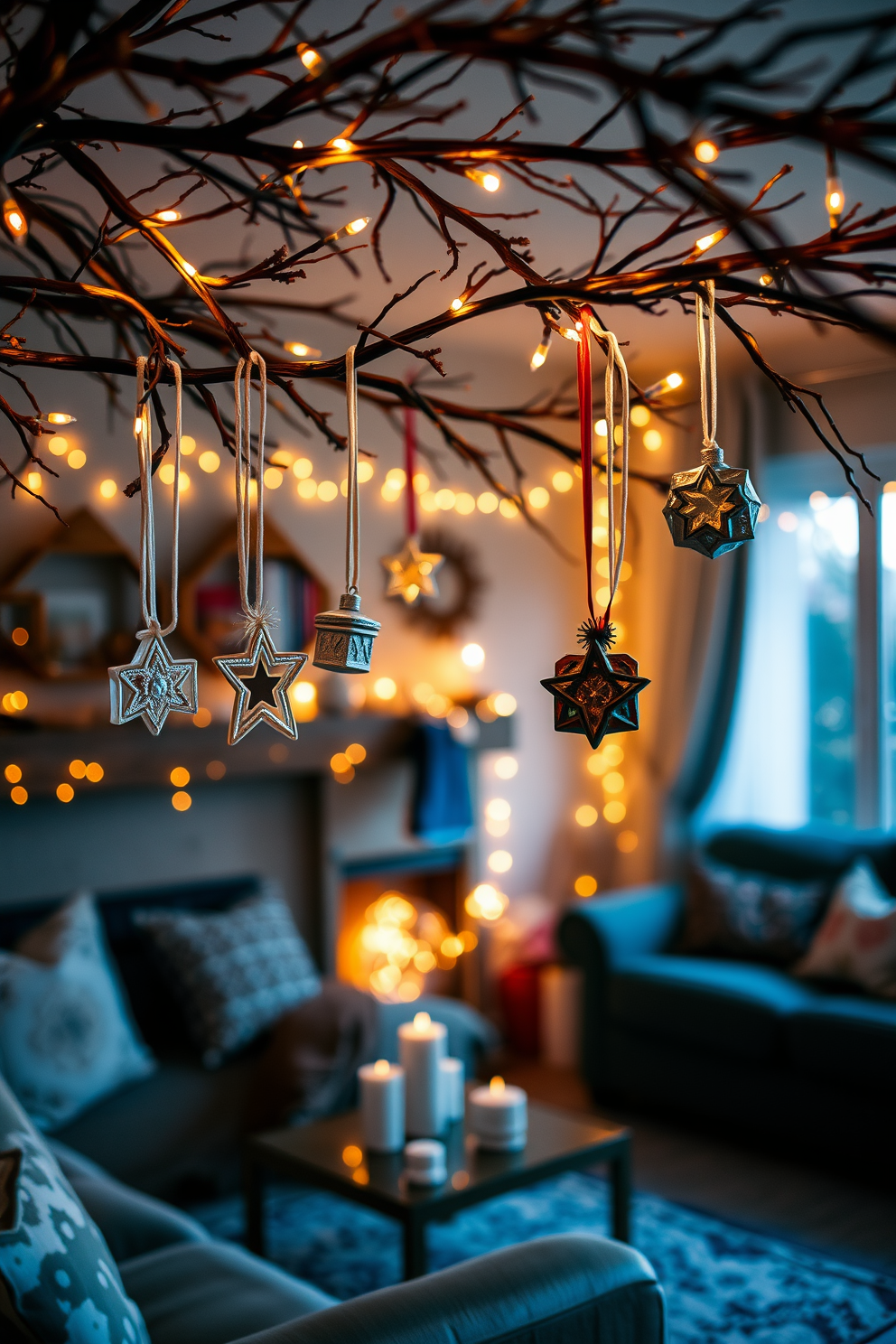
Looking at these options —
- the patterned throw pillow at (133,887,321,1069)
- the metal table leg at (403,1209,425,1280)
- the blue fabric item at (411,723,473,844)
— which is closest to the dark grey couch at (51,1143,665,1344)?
the metal table leg at (403,1209,425,1280)

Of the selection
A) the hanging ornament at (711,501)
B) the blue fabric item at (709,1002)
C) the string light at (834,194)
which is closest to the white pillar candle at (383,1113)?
the blue fabric item at (709,1002)

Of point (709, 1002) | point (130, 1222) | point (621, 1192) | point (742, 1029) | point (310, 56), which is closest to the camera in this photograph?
point (310, 56)

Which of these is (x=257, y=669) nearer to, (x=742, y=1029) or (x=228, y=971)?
(x=228, y=971)

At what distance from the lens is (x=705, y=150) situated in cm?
95

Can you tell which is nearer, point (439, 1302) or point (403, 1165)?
point (439, 1302)

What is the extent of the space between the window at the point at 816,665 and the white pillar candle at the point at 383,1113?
2.37 meters

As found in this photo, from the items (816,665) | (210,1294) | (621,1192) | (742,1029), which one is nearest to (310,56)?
(210,1294)

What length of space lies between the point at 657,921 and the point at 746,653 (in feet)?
3.61

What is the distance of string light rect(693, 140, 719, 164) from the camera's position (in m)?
0.90

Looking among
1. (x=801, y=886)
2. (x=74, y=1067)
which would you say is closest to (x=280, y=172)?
(x=74, y=1067)

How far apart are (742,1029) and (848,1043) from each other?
348mm

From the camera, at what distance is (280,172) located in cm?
107

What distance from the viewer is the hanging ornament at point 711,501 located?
1231 millimetres

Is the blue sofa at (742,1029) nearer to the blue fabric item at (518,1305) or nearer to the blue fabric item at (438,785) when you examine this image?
the blue fabric item at (438,785)
